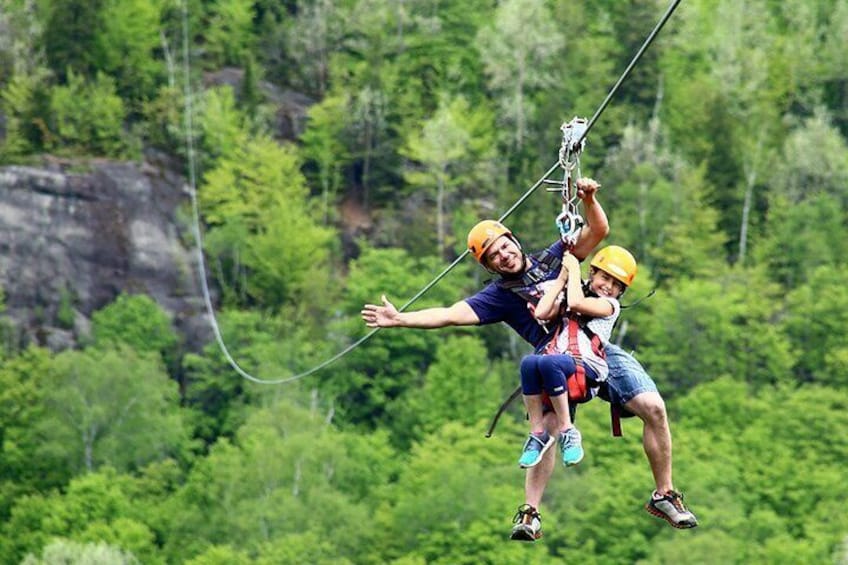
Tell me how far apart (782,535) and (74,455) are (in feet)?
78.4

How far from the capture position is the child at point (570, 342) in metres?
16.8

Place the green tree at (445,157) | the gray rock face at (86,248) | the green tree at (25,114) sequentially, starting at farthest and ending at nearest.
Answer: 1. the green tree at (445,157)
2. the green tree at (25,114)
3. the gray rock face at (86,248)

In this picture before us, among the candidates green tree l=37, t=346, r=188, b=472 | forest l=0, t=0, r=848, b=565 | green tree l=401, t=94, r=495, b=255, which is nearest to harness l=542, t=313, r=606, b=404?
forest l=0, t=0, r=848, b=565

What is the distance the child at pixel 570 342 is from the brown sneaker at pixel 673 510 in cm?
96

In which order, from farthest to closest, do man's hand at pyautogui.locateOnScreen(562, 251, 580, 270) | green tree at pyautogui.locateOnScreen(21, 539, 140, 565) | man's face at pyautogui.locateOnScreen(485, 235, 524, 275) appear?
1. green tree at pyautogui.locateOnScreen(21, 539, 140, 565)
2. man's face at pyautogui.locateOnScreen(485, 235, 524, 275)
3. man's hand at pyautogui.locateOnScreen(562, 251, 580, 270)

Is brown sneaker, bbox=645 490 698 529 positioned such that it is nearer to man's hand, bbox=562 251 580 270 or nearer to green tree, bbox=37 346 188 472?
man's hand, bbox=562 251 580 270

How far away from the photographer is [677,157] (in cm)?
9938

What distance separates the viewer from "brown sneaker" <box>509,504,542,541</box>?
16.9 meters

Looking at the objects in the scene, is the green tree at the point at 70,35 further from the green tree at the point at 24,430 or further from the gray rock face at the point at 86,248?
the green tree at the point at 24,430

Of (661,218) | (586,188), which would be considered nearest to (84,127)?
(661,218)

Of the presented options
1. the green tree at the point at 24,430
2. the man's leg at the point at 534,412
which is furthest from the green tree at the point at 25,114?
the man's leg at the point at 534,412

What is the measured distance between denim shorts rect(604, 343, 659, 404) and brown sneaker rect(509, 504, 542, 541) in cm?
106

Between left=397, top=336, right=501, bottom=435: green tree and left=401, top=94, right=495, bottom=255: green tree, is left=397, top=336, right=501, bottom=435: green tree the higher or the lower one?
the lower one

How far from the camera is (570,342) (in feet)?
55.8
